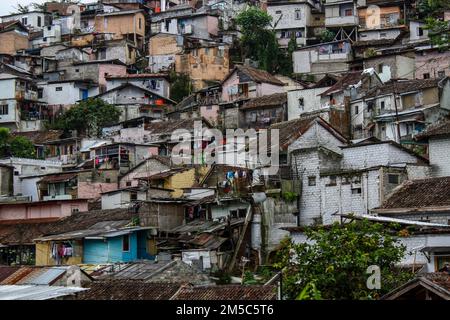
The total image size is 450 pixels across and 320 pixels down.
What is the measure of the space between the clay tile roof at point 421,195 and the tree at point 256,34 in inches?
1239

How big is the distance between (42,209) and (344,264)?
23807 millimetres

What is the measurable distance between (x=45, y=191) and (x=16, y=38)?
28.6 metres

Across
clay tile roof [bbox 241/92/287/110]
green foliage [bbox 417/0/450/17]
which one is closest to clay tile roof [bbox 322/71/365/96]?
clay tile roof [bbox 241/92/287/110]

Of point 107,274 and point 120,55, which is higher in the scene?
point 120,55

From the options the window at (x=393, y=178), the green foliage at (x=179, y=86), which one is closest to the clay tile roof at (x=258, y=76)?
the green foliage at (x=179, y=86)

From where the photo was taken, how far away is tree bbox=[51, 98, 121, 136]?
54.3m

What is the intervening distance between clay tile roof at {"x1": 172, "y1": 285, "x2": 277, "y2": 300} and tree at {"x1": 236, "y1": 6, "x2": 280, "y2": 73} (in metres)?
39.2

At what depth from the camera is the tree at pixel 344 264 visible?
19.3m

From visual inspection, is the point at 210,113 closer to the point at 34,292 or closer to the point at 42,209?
the point at 42,209

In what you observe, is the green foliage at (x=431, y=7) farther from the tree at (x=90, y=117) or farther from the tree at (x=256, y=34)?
the tree at (x=90, y=117)

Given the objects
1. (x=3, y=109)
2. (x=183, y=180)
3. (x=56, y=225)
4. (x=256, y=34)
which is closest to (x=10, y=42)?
(x=3, y=109)

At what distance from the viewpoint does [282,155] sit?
33906 millimetres
